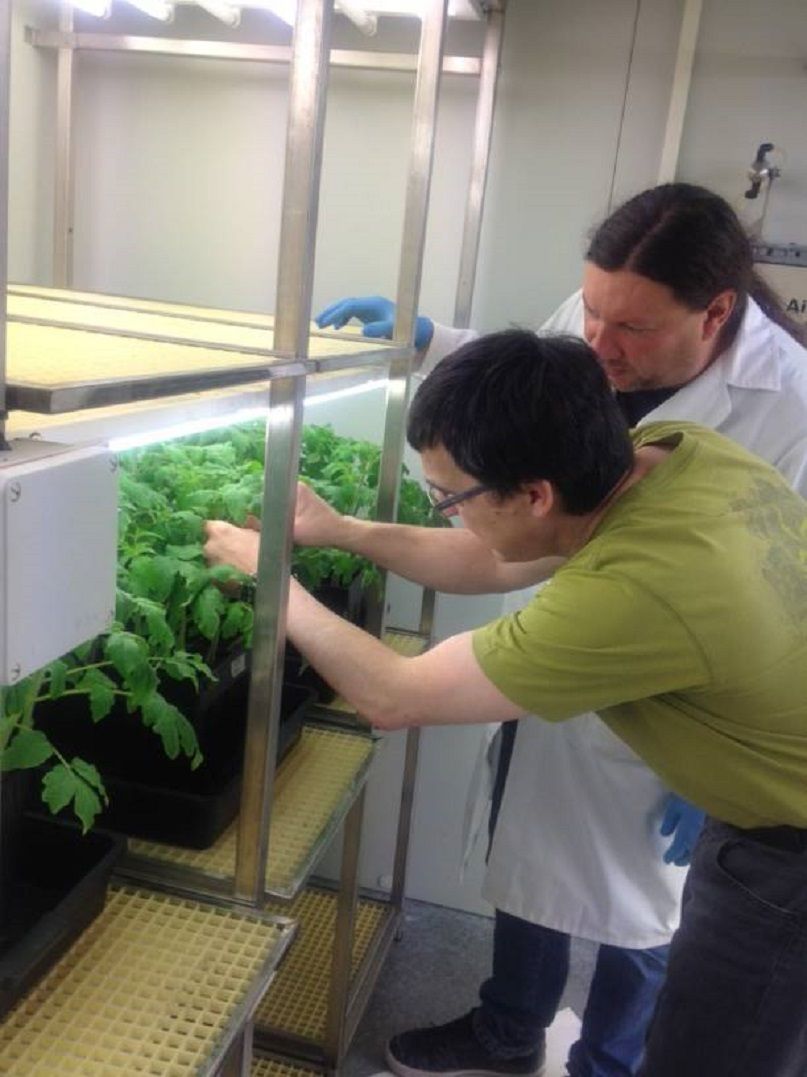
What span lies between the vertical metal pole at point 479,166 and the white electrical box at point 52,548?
1569 mm

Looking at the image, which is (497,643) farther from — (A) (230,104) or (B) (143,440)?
(A) (230,104)

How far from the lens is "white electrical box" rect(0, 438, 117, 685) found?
0.63m

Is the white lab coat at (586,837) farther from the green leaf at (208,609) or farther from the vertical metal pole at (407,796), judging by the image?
the green leaf at (208,609)

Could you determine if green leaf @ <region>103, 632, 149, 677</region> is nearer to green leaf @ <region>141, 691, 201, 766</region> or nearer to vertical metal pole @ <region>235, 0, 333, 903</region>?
green leaf @ <region>141, 691, 201, 766</region>

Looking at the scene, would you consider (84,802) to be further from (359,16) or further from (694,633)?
(359,16)

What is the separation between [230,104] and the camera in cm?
223

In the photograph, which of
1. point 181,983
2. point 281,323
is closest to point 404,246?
point 281,323

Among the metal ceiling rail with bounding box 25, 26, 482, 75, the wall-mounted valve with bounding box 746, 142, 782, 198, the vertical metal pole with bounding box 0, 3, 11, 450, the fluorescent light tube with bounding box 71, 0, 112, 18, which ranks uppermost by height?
the fluorescent light tube with bounding box 71, 0, 112, 18

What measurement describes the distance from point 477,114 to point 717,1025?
1827mm

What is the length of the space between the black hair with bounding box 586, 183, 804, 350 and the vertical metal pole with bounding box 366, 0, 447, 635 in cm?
33

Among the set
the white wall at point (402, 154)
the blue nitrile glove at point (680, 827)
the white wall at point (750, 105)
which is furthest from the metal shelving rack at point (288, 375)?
the blue nitrile glove at point (680, 827)

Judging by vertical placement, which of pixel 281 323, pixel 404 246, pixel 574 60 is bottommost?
pixel 281 323

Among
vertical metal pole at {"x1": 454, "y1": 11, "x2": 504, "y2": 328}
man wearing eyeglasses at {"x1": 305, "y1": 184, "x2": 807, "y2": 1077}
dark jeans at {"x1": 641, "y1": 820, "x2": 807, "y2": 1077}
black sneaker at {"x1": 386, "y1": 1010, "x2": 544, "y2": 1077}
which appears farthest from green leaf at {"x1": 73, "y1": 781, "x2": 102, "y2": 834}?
vertical metal pole at {"x1": 454, "y1": 11, "x2": 504, "y2": 328}

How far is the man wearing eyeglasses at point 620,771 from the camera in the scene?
144cm
